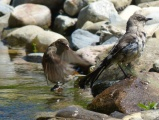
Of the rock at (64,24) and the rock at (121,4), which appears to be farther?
the rock at (121,4)

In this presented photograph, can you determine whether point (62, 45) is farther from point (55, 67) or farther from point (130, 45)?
point (130, 45)

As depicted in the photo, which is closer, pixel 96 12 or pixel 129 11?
pixel 129 11

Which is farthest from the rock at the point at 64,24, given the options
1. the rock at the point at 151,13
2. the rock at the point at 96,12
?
the rock at the point at 151,13

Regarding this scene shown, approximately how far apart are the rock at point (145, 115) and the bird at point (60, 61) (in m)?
2.42

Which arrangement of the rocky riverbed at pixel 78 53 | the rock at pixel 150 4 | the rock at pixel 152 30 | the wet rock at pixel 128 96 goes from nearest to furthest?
the wet rock at pixel 128 96 < the rocky riverbed at pixel 78 53 < the rock at pixel 152 30 < the rock at pixel 150 4

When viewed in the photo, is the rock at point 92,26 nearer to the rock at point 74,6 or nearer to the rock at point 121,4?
the rock at point 121,4

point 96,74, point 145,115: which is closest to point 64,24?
point 96,74

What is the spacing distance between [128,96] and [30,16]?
11561 mm

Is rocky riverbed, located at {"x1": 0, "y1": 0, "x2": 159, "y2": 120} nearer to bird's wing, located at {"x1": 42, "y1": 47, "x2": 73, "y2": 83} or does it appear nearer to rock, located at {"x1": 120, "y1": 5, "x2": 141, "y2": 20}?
rock, located at {"x1": 120, "y1": 5, "x2": 141, "y2": 20}

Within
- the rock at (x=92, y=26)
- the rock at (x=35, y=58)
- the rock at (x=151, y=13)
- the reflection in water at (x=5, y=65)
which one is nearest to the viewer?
the reflection in water at (x=5, y=65)

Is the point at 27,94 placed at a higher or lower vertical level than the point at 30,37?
higher

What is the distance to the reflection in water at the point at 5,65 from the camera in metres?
11.7

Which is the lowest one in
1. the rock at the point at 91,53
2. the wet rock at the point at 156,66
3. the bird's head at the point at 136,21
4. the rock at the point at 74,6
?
the rock at the point at 74,6

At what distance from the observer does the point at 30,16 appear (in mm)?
18438
